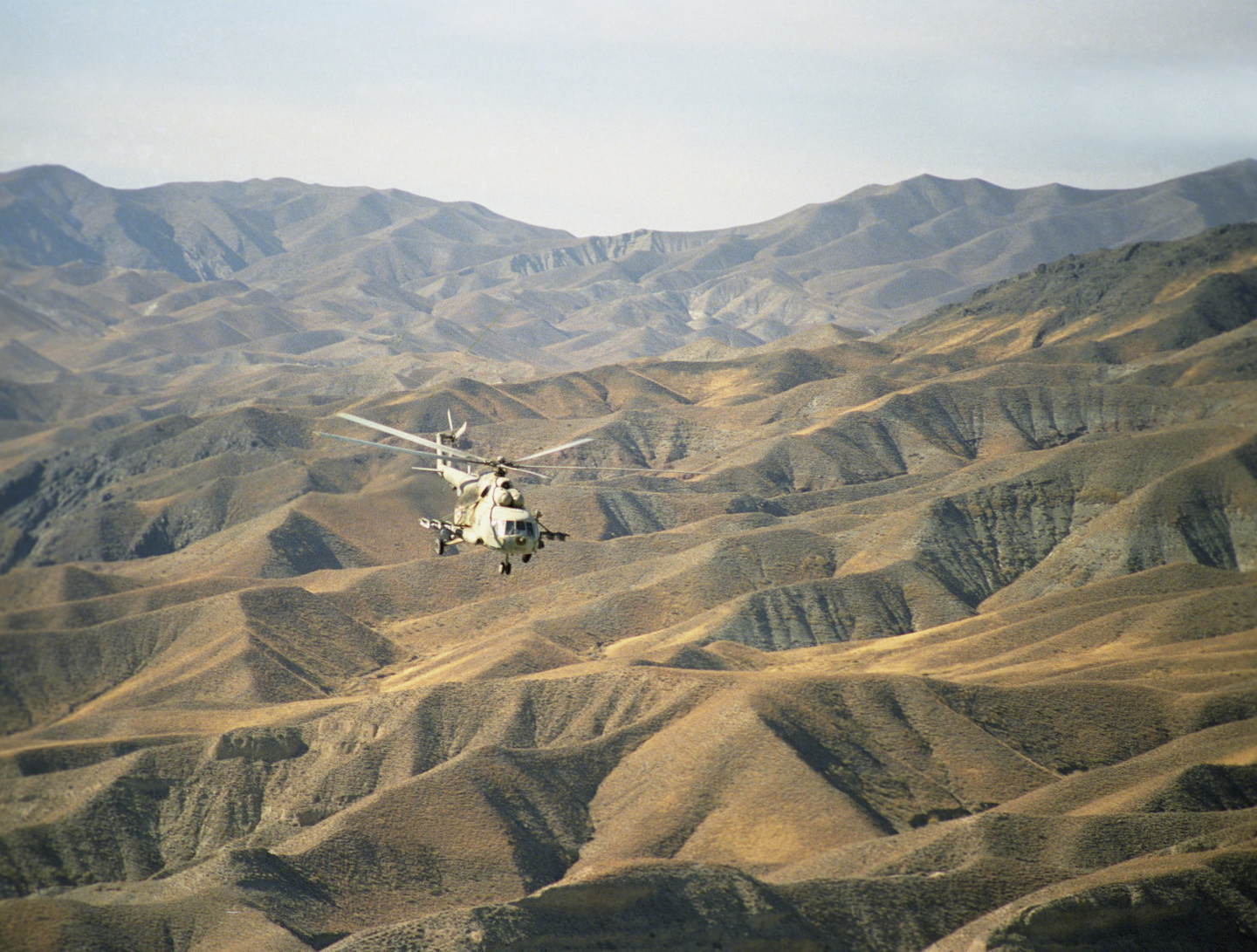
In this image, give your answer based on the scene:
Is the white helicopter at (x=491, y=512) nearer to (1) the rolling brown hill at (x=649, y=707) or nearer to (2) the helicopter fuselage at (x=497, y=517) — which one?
(2) the helicopter fuselage at (x=497, y=517)

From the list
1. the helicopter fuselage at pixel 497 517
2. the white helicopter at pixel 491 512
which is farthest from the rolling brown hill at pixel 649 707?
the helicopter fuselage at pixel 497 517

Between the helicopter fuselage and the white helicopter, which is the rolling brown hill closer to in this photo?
the white helicopter

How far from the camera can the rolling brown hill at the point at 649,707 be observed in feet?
188

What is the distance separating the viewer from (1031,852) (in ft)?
204

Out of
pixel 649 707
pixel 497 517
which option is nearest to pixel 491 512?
pixel 497 517

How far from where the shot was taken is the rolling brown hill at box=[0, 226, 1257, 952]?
5725 cm

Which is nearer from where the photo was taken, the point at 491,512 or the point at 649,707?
the point at 491,512

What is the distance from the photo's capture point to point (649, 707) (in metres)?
85.4

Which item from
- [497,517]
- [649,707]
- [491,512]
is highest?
[491,512]

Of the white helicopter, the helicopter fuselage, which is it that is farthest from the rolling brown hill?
the helicopter fuselage

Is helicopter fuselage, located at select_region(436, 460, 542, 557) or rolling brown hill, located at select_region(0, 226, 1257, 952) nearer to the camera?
helicopter fuselage, located at select_region(436, 460, 542, 557)

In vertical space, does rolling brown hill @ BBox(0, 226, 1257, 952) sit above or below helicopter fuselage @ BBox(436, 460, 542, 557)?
below

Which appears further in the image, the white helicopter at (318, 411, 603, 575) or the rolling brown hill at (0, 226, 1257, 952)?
the rolling brown hill at (0, 226, 1257, 952)

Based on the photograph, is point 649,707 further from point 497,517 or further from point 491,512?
point 497,517
